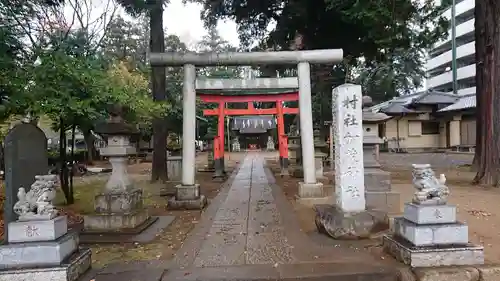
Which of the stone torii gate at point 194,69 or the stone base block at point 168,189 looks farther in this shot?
the stone base block at point 168,189

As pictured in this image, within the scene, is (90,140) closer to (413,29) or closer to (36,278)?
(413,29)

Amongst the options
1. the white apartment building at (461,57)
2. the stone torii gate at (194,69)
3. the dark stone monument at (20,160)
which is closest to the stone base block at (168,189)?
the stone torii gate at (194,69)

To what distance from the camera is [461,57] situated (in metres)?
46.7

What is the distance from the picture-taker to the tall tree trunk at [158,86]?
516 inches

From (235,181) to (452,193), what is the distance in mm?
7533

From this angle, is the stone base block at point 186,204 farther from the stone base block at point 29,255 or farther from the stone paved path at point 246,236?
the stone base block at point 29,255

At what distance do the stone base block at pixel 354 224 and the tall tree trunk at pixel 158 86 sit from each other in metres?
8.65

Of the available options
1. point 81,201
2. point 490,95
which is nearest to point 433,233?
point 490,95

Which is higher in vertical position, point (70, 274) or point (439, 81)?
point (439, 81)

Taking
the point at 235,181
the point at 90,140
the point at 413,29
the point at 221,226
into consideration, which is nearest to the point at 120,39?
the point at 90,140

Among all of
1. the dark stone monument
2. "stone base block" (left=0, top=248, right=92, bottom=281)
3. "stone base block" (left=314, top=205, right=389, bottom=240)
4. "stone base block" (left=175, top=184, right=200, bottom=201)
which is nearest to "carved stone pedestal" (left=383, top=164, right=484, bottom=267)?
"stone base block" (left=314, top=205, right=389, bottom=240)

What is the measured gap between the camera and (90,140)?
28469mm

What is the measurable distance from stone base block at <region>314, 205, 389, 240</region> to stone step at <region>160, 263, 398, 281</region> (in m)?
1.15

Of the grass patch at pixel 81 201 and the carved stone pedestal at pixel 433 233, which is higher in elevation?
the carved stone pedestal at pixel 433 233
